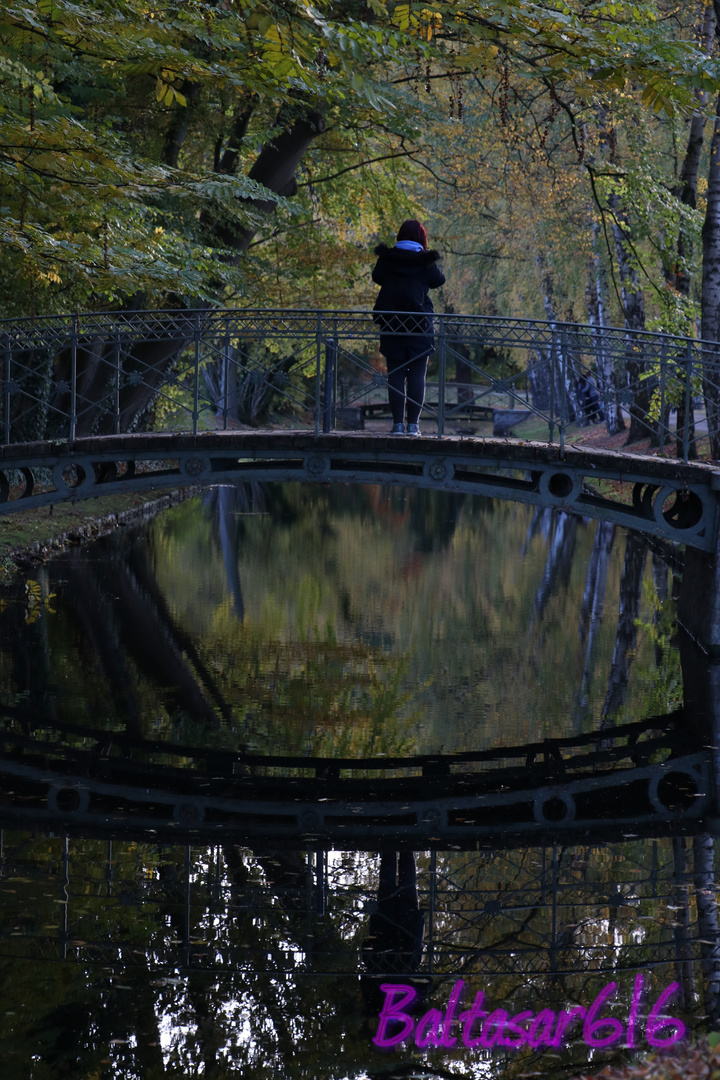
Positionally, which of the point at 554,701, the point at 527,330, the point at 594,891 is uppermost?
the point at 527,330

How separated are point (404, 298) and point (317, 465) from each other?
192 cm

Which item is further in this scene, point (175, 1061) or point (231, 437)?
point (231, 437)

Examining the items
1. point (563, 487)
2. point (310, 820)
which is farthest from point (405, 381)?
point (310, 820)

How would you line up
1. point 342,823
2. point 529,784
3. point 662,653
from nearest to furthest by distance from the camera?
1. point 342,823
2. point 529,784
3. point 662,653

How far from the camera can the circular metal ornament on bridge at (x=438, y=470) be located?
515 inches

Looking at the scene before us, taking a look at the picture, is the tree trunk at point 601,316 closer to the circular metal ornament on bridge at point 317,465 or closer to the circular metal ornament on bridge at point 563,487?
the circular metal ornament on bridge at point 563,487

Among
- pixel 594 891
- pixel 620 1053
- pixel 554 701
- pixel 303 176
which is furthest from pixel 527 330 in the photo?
pixel 303 176

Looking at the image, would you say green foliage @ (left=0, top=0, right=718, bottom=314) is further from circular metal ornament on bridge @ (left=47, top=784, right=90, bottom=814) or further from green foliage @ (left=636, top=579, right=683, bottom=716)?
green foliage @ (left=636, top=579, right=683, bottom=716)

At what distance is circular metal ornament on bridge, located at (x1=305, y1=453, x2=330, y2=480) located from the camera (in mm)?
13348

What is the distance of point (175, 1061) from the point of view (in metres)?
4.56

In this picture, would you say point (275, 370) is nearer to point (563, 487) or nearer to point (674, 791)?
point (563, 487)

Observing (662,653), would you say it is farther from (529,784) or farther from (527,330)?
(529,784)

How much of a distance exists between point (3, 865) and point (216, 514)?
19.5 meters

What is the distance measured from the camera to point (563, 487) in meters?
13.3
